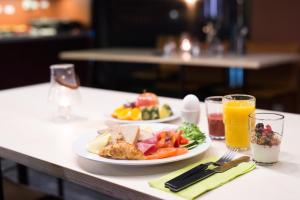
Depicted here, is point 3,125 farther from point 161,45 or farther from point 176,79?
point 161,45

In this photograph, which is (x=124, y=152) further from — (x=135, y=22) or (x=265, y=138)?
(x=135, y=22)

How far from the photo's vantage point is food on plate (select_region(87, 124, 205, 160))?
125cm

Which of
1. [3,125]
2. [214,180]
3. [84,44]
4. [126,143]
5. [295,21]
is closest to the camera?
[214,180]

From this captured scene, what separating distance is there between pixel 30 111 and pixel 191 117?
0.73m

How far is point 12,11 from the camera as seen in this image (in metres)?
7.36

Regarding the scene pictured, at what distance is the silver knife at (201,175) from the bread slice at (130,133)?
0.24 meters

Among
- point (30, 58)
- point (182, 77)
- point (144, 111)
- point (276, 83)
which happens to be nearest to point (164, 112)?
point (144, 111)

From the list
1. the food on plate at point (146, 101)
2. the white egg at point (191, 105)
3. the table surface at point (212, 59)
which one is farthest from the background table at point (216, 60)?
the white egg at point (191, 105)

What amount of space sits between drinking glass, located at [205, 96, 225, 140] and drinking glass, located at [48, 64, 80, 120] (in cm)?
56

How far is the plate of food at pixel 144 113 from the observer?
1702mm

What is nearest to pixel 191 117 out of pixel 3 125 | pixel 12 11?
pixel 3 125

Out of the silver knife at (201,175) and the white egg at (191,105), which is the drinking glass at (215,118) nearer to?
the white egg at (191,105)

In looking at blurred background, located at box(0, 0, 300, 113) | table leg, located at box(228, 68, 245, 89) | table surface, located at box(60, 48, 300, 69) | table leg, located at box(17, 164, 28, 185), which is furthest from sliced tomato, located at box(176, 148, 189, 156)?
table leg, located at box(228, 68, 245, 89)

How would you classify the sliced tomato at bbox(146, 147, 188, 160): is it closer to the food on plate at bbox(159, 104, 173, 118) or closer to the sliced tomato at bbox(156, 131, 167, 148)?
the sliced tomato at bbox(156, 131, 167, 148)
